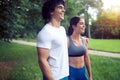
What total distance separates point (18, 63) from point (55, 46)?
11.6ft

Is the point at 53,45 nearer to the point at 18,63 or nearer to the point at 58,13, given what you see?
the point at 58,13

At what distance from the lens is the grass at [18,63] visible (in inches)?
161

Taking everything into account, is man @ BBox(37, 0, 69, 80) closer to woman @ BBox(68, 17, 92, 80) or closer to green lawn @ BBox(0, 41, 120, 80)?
woman @ BBox(68, 17, 92, 80)

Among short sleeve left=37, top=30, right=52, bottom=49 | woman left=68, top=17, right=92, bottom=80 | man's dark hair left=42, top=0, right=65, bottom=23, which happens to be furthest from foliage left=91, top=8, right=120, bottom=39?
short sleeve left=37, top=30, right=52, bottom=49

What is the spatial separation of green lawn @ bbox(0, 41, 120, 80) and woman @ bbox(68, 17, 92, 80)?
82.9 inches

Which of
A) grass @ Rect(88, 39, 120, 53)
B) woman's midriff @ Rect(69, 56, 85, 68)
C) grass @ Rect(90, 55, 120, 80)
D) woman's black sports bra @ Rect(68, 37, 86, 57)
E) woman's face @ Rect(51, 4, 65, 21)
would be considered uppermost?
woman's face @ Rect(51, 4, 65, 21)

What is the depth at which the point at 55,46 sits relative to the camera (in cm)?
137

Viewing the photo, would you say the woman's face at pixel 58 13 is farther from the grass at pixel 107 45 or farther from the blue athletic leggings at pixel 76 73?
the grass at pixel 107 45

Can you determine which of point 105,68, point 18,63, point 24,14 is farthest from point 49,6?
point 18,63

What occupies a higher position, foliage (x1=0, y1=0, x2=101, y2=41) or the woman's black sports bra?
foliage (x1=0, y1=0, x2=101, y2=41)

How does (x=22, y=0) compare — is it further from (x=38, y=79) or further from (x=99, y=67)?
(x=99, y=67)

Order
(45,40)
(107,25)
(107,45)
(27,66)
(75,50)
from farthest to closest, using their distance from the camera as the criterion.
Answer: (107,45)
(107,25)
(27,66)
(75,50)
(45,40)

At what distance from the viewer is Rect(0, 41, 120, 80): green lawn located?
410 centimetres

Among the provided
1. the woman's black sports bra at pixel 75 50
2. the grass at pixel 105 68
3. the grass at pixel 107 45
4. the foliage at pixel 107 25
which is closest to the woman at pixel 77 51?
the woman's black sports bra at pixel 75 50
